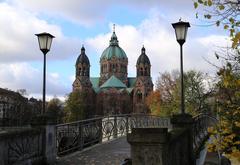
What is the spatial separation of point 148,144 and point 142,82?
113m

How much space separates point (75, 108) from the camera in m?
96.6

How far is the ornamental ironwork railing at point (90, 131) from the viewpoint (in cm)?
1235

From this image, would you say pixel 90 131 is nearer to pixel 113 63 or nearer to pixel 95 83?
pixel 113 63

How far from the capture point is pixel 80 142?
1317 cm

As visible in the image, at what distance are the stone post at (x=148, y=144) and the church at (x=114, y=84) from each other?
10171 centimetres

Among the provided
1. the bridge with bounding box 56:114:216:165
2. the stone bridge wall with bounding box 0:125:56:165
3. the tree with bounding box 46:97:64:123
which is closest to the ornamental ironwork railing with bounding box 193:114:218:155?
the bridge with bounding box 56:114:216:165

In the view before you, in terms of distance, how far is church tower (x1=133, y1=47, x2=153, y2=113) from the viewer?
116375 mm

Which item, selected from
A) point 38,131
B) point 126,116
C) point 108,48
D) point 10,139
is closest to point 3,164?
point 10,139

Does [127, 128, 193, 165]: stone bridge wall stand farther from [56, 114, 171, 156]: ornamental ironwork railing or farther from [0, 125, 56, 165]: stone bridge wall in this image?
[56, 114, 171, 156]: ornamental ironwork railing

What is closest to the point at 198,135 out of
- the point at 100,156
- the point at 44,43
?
the point at 100,156

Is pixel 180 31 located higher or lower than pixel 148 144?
higher

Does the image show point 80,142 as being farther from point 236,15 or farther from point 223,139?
point 236,15

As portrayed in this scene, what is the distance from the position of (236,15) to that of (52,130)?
7.23m

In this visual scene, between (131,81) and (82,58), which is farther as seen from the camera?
(131,81)
